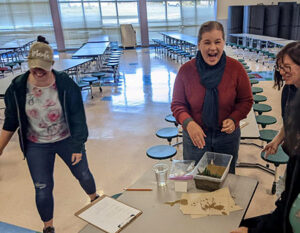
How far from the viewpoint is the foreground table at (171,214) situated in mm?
1177

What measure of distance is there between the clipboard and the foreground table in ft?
0.08

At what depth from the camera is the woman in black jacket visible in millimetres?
1716

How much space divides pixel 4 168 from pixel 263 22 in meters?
12.5

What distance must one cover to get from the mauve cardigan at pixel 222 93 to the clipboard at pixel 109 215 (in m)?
0.61

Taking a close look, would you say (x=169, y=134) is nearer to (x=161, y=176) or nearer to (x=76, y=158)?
(x=76, y=158)

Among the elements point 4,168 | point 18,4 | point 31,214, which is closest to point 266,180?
point 31,214

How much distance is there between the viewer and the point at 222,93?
1.64 meters

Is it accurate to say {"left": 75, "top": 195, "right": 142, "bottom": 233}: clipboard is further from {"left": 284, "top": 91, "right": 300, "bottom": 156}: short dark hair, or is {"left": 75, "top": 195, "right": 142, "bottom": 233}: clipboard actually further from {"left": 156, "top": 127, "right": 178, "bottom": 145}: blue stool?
{"left": 156, "top": 127, "right": 178, "bottom": 145}: blue stool

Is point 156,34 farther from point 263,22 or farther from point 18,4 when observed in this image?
point 18,4

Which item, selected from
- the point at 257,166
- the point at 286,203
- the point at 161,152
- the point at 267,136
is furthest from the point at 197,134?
the point at 257,166

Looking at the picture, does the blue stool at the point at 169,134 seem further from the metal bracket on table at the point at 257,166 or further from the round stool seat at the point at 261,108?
the round stool seat at the point at 261,108

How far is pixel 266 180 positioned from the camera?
280 cm

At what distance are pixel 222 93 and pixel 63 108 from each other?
1064 mm

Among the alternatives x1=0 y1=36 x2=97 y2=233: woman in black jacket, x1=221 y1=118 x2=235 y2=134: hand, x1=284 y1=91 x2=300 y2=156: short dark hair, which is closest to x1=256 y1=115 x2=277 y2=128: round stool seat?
x1=221 y1=118 x2=235 y2=134: hand
